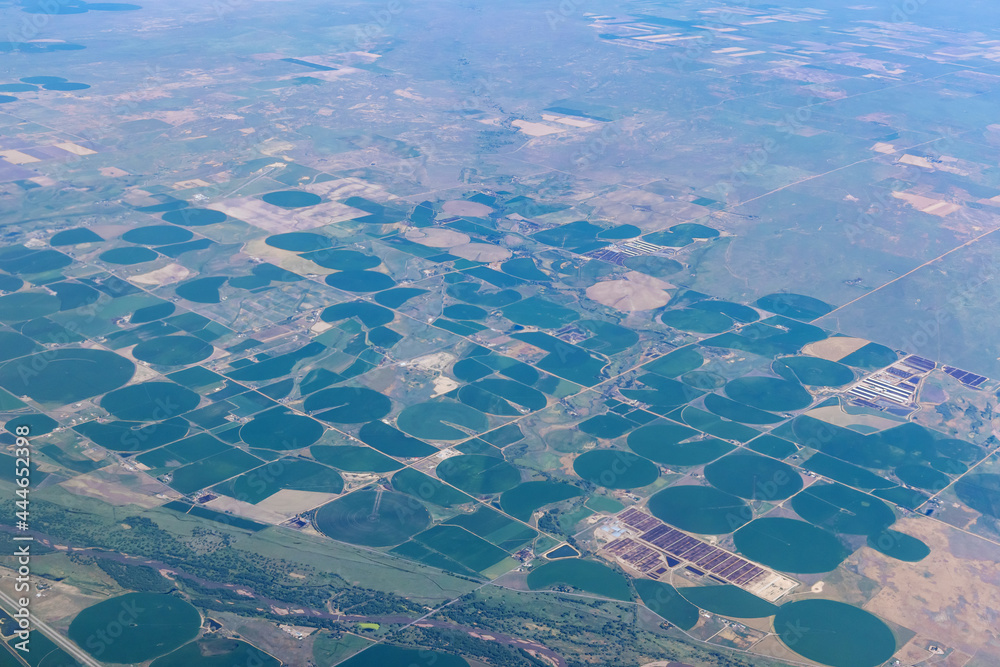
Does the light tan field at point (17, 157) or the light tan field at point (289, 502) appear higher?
the light tan field at point (17, 157)

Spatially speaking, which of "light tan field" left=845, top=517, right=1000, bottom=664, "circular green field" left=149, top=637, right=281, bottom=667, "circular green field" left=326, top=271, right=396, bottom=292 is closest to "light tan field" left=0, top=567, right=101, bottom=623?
"circular green field" left=149, top=637, right=281, bottom=667

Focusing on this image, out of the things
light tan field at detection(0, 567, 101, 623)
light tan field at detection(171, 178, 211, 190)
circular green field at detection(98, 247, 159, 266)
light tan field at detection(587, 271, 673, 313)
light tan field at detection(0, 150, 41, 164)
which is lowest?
light tan field at detection(0, 567, 101, 623)

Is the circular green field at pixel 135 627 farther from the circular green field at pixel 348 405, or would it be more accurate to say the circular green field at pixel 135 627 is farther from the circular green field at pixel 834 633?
the circular green field at pixel 834 633

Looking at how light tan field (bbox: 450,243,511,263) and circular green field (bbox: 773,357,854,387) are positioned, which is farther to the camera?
light tan field (bbox: 450,243,511,263)

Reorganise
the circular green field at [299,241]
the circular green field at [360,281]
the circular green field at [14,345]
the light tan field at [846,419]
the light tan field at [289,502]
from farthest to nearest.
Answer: the circular green field at [299,241]
the circular green field at [360,281]
the circular green field at [14,345]
the light tan field at [846,419]
the light tan field at [289,502]

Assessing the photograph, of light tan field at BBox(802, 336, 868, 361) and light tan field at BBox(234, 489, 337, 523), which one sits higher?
light tan field at BBox(802, 336, 868, 361)

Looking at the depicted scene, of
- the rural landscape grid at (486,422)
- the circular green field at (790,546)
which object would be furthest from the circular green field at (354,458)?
the circular green field at (790,546)

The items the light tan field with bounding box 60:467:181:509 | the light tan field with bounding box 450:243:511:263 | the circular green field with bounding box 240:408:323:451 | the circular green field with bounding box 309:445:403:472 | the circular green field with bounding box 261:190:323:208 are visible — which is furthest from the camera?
the circular green field with bounding box 261:190:323:208

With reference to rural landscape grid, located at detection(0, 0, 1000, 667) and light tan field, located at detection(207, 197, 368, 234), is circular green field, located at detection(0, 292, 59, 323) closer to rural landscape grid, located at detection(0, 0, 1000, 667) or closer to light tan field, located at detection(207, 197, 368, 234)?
rural landscape grid, located at detection(0, 0, 1000, 667)
